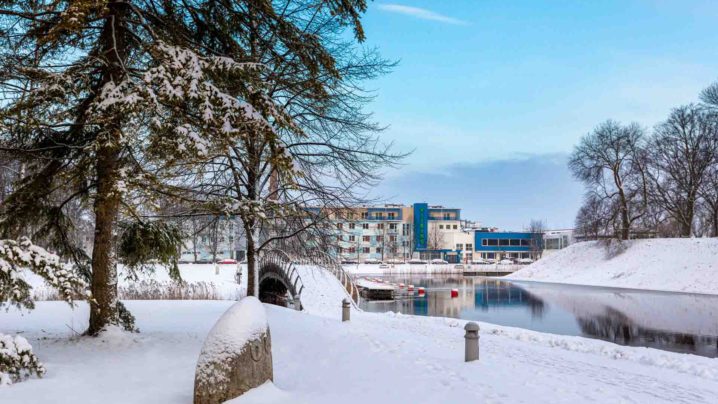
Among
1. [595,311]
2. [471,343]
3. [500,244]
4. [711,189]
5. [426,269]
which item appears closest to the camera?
[471,343]

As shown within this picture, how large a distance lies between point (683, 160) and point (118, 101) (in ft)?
171

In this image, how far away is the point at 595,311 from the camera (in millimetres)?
26109

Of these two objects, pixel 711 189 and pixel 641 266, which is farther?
pixel 711 189

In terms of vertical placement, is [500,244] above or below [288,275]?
above

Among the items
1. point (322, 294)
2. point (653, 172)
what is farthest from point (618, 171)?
point (322, 294)

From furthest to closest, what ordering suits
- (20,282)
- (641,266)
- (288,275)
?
1. (641,266)
2. (288,275)
3. (20,282)

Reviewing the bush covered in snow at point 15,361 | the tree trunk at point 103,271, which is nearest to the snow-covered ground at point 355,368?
the bush covered in snow at point 15,361

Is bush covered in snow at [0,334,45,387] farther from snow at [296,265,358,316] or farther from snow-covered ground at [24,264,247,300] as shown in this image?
snow at [296,265,358,316]

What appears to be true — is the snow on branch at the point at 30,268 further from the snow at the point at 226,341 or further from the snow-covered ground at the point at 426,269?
the snow-covered ground at the point at 426,269

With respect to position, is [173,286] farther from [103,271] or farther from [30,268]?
[30,268]

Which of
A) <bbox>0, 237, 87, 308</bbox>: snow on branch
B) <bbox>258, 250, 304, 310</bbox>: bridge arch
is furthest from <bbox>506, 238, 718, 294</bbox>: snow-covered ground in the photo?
<bbox>0, 237, 87, 308</bbox>: snow on branch

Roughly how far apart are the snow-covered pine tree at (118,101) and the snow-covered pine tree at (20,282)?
4.21ft

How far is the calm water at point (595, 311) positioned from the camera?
59.8ft

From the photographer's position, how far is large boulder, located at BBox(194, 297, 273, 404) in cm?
594
